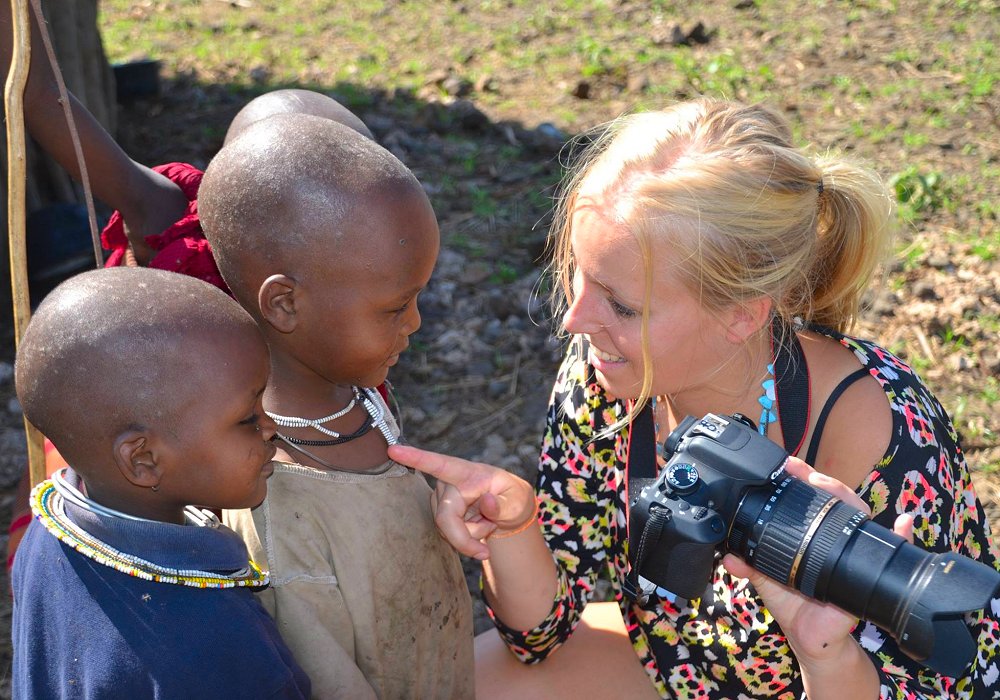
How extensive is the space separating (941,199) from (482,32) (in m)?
3.04

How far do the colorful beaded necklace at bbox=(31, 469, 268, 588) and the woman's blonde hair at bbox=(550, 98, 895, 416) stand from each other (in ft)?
2.80

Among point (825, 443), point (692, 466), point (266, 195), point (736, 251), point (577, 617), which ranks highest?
point (266, 195)

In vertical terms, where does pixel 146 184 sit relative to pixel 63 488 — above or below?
above

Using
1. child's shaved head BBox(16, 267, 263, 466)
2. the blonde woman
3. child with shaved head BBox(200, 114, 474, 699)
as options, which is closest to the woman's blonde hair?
the blonde woman

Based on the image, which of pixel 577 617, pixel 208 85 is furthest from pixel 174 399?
pixel 208 85

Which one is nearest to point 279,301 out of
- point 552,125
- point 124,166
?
point 124,166

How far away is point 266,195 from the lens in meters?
1.62

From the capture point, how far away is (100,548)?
4.86 ft

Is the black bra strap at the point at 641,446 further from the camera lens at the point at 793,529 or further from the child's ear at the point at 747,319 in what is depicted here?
the camera lens at the point at 793,529

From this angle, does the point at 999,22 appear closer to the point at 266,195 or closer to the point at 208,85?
the point at 208,85

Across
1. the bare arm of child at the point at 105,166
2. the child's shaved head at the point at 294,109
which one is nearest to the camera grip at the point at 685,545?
the child's shaved head at the point at 294,109

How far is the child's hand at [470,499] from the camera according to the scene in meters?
1.80

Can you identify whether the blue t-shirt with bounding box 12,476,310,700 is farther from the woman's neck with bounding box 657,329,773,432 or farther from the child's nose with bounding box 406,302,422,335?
the woman's neck with bounding box 657,329,773,432

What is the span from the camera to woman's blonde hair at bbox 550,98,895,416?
6.25ft
